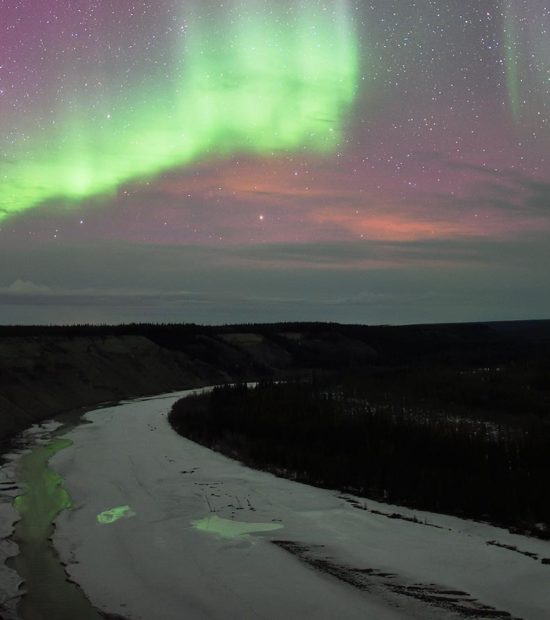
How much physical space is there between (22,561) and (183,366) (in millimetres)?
57259

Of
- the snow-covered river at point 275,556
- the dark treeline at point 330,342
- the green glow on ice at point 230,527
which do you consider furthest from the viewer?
the dark treeline at point 330,342

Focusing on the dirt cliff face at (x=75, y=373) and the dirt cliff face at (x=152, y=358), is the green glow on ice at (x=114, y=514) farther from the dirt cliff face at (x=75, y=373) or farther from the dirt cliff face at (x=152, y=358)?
the dirt cliff face at (x=152, y=358)

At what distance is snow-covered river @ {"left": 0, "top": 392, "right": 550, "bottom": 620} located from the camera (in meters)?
8.57

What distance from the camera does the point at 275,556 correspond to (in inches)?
424

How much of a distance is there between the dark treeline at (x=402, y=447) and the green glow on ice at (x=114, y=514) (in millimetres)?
5537

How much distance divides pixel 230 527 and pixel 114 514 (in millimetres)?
2990

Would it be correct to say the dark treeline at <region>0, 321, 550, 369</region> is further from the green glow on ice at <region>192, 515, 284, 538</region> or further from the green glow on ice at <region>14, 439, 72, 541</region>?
the green glow on ice at <region>192, 515, 284, 538</region>

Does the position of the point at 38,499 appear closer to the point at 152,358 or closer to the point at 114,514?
the point at 114,514

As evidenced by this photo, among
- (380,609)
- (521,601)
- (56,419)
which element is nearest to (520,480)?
(521,601)

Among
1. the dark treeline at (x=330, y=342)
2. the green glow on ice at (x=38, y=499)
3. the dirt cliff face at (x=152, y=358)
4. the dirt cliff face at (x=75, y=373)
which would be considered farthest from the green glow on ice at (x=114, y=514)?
the dark treeline at (x=330, y=342)

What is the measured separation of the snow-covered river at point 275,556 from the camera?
8570 millimetres

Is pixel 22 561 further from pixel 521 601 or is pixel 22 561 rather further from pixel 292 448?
pixel 292 448

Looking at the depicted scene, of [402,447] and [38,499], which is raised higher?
[402,447]

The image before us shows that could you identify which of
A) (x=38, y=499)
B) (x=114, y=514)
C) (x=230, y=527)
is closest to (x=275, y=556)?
(x=230, y=527)
